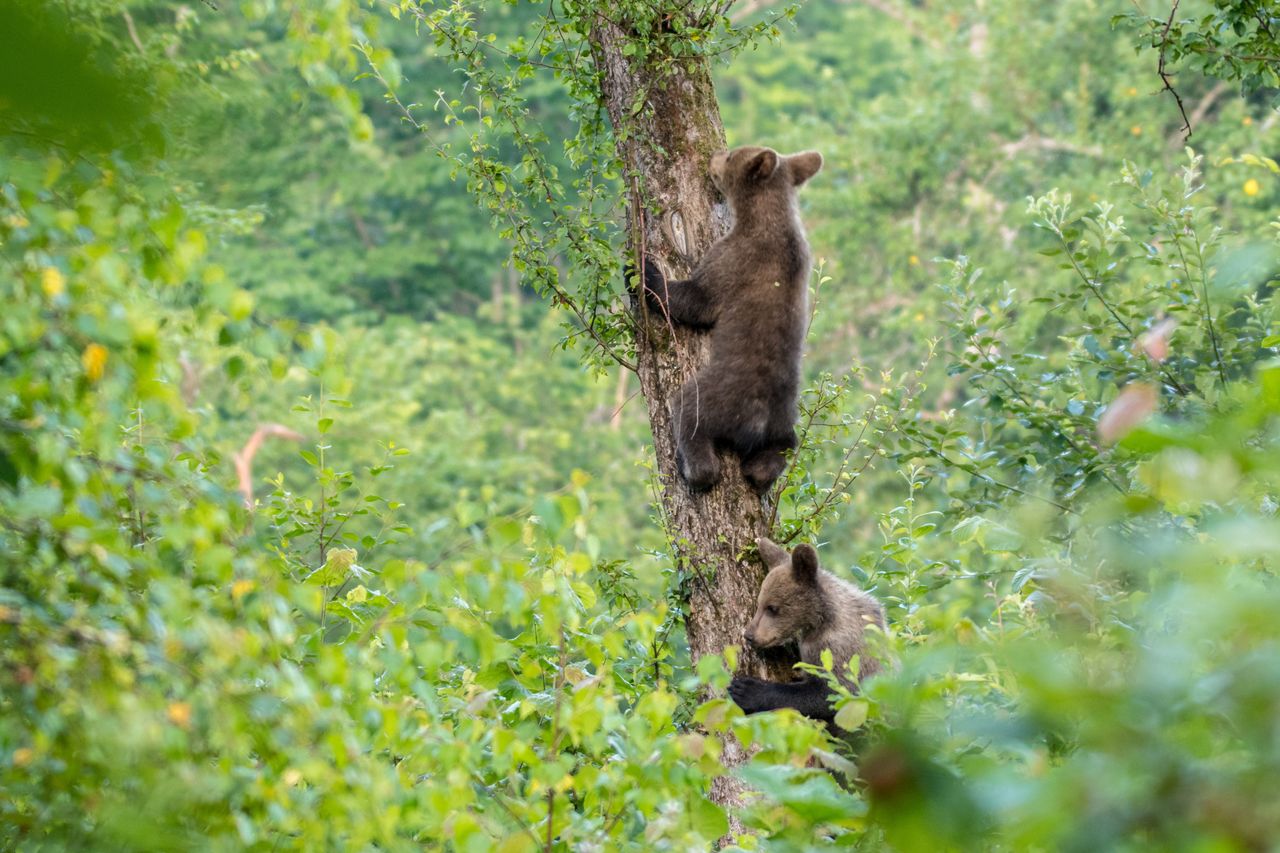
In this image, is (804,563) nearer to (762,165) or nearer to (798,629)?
(798,629)

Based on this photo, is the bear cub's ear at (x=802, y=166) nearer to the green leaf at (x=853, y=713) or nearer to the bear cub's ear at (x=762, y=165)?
the bear cub's ear at (x=762, y=165)

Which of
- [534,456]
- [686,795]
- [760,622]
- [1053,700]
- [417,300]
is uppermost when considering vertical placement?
[417,300]

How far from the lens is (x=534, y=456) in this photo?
1938 cm

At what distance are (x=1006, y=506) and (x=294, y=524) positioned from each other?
2.72 metres

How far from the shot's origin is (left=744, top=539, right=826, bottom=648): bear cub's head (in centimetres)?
436

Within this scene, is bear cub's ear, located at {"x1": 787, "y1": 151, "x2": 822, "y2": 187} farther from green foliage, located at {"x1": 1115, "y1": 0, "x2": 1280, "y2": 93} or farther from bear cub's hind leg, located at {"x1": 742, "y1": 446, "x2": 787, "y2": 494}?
bear cub's hind leg, located at {"x1": 742, "y1": 446, "x2": 787, "y2": 494}

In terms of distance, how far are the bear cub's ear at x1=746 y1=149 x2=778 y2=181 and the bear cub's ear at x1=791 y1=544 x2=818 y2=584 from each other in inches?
64.8

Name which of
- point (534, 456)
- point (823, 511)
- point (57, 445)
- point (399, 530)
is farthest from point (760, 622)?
point (534, 456)

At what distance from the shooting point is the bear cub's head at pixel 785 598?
4.36m

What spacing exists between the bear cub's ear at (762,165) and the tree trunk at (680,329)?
1.50 ft

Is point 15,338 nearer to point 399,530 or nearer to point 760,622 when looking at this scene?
point 399,530

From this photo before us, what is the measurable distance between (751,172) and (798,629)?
189 cm

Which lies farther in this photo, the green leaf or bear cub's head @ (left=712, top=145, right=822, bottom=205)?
bear cub's head @ (left=712, top=145, right=822, bottom=205)

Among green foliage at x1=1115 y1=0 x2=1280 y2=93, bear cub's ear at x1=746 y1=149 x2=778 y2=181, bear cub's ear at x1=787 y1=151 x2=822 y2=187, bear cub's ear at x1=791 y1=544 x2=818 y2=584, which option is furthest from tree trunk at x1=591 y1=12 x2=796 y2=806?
green foliage at x1=1115 y1=0 x2=1280 y2=93
